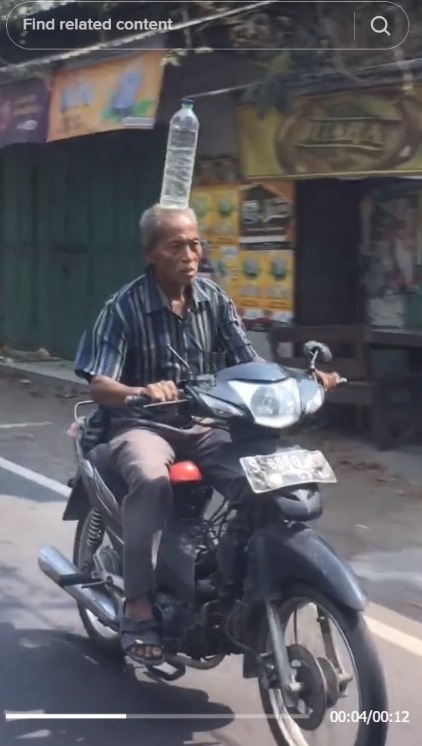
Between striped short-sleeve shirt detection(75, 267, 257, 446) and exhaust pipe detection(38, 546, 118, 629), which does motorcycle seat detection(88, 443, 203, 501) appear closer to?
striped short-sleeve shirt detection(75, 267, 257, 446)

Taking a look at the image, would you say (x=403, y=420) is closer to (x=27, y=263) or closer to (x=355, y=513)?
(x=355, y=513)

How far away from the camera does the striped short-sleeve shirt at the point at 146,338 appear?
14.9 feet

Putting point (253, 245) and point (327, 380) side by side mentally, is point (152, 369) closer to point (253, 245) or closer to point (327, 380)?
point (327, 380)

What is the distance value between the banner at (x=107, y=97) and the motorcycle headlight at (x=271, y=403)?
→ 7.28 m

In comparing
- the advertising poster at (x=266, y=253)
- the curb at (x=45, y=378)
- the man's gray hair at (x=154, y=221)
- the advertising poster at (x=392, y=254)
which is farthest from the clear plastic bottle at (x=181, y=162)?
the curb at (x=45, y=378)

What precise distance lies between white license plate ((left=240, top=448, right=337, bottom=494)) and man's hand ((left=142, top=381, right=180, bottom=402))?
30 cm

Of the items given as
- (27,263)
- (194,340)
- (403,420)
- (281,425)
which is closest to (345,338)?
(403,420)

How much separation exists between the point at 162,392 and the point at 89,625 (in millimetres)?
1611

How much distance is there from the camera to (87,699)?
4.67 meters

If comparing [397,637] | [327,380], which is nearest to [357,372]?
[397,637]

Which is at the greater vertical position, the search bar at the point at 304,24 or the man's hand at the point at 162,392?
the search bar at the point at 304,24

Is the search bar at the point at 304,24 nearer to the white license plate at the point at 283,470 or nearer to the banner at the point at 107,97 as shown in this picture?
the banner at the point at 107,97

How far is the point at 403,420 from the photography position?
9836 mm

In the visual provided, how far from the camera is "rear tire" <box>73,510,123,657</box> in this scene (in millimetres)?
5082
